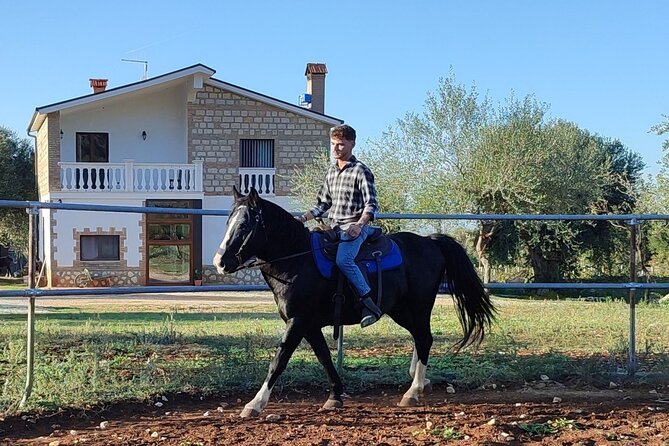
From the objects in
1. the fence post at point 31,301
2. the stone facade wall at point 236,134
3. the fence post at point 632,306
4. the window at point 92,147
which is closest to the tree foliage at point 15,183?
the window at point 92,147

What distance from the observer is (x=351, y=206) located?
18.9 ft

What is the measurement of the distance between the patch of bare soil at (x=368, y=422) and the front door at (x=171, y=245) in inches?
798

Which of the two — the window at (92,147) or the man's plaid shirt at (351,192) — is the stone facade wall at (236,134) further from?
the man's plaid shirt at (351,192)

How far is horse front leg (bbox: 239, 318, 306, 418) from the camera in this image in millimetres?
5281

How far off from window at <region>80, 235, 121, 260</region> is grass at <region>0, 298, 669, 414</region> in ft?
54.8

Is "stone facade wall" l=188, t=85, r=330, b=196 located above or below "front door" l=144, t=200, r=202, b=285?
above

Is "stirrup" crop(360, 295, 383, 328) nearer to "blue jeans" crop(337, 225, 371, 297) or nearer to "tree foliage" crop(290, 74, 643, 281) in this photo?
"blue jeans" crop(337, 225, 371, 297)

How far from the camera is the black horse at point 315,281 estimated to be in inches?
207

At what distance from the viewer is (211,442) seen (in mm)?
4586

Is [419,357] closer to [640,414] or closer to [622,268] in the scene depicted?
[640,414]

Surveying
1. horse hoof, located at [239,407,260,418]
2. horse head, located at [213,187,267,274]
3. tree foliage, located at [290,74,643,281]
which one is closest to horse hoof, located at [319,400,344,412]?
horse hoof, located at [239,407,260,418]

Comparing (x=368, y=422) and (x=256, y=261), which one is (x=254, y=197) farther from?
(x=368, y=422)

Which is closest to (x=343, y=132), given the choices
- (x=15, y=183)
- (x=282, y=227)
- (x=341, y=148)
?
(x=341, y=148)

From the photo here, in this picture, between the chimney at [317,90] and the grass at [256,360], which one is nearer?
the grass at [256,360]
